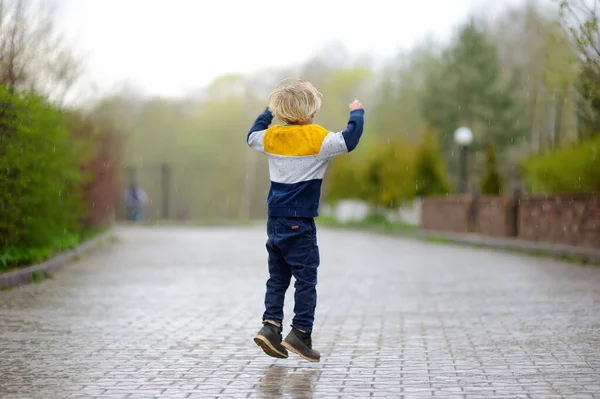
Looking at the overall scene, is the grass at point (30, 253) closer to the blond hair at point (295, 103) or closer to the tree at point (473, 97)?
the blond hair at point (295, 103)

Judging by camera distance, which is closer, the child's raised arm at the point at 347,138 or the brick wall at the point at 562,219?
the child's raised arm at the point at 347,138

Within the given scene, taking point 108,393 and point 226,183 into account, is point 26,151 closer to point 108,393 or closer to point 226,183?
point 108,393

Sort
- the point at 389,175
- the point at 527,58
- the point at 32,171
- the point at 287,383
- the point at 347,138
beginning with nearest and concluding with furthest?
the point at 287,383, the point at 347,138, the point at 32,171, the point at 389,175, the point at 527,58

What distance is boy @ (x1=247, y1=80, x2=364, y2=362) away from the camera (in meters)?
6.59

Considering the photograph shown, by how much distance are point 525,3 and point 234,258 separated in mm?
42540

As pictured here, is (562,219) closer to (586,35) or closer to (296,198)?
(586,35)

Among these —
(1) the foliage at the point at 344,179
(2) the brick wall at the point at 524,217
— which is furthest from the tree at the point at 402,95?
(2) the brick wall at the point at 524,217

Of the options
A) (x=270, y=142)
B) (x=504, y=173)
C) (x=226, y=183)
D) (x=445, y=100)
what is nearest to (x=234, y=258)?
(x=270, y=142)

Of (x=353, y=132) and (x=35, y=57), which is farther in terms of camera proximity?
(x=35, y=57)

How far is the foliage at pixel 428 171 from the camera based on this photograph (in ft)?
111

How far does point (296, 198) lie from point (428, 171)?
2767 centimetres

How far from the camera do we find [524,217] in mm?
23766

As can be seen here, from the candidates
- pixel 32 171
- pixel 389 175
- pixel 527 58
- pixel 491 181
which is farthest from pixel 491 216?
pixel 527 58

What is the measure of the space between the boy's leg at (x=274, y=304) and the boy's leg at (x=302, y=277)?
2.9 inches
